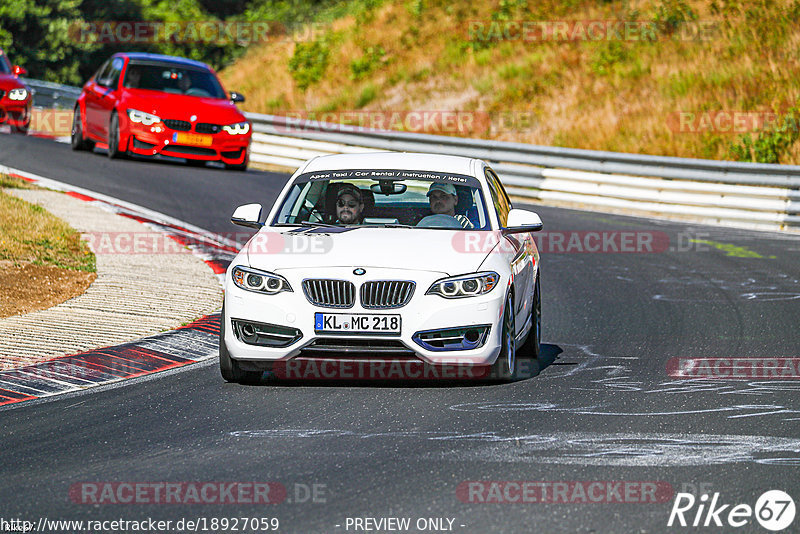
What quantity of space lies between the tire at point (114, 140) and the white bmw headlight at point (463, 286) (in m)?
14.2

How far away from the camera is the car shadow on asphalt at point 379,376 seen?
8414 millimetres

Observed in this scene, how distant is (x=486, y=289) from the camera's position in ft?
27.2

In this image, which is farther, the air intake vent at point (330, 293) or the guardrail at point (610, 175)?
the guardrail at point (610, 175)

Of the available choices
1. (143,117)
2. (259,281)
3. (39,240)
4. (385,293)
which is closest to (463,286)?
(385,293)

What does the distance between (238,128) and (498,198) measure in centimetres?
1227

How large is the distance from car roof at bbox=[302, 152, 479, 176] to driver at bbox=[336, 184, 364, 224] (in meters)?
0.24

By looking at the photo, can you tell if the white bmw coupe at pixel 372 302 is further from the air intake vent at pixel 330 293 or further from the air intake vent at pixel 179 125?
the air intake vent at pixel 179 125

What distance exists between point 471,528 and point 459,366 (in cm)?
297

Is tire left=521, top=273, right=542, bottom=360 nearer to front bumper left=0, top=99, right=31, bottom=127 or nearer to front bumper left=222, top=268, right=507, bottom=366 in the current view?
front bumper left=222, top=268, right=507, bottom=366

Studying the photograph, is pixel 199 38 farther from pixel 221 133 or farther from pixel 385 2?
pixel 221 133

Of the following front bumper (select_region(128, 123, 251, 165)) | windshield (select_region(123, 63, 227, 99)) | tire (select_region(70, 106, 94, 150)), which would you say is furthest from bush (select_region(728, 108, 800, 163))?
tire (select_region(70, 106, 94, 150))

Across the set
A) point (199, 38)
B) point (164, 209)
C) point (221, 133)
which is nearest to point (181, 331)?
point (164, 209)

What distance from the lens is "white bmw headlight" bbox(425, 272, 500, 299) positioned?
Result: 8.18 m

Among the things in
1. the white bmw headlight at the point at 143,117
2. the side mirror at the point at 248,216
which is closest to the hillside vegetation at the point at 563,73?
the white bmw headlight at the point at 143,117
